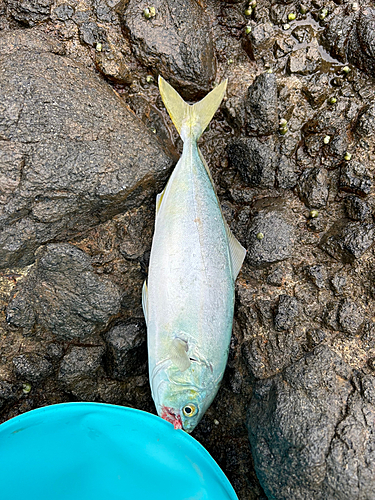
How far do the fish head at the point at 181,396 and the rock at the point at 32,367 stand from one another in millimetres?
916

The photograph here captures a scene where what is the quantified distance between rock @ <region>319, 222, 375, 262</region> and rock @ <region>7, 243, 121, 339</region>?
1657mm

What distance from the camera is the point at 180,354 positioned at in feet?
7.54

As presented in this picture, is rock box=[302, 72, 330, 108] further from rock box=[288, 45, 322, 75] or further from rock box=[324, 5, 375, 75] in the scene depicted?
rock box=[324, 5, 375, 75]

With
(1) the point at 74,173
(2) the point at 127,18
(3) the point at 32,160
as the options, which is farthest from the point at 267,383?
(2) the point at 127,18

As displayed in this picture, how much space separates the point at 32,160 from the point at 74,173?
274 millimetres

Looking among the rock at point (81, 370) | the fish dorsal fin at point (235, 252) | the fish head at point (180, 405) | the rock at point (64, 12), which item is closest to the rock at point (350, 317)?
the fish dorsal fin at point (235, 252)

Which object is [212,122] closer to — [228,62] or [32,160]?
[228,62]

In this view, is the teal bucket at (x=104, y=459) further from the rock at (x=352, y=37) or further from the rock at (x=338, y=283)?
the rock at (x=352, y=37)

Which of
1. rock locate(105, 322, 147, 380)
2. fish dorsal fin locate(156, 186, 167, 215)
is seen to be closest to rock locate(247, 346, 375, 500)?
rock locate(105, 322, 147, 380)

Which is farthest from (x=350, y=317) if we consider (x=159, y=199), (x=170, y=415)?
(x=159, y=199)

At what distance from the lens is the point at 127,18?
280cm

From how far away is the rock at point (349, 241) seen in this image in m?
2.64

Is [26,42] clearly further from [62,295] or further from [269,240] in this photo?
[269,240]

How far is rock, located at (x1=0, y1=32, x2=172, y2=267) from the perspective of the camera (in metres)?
2.40
